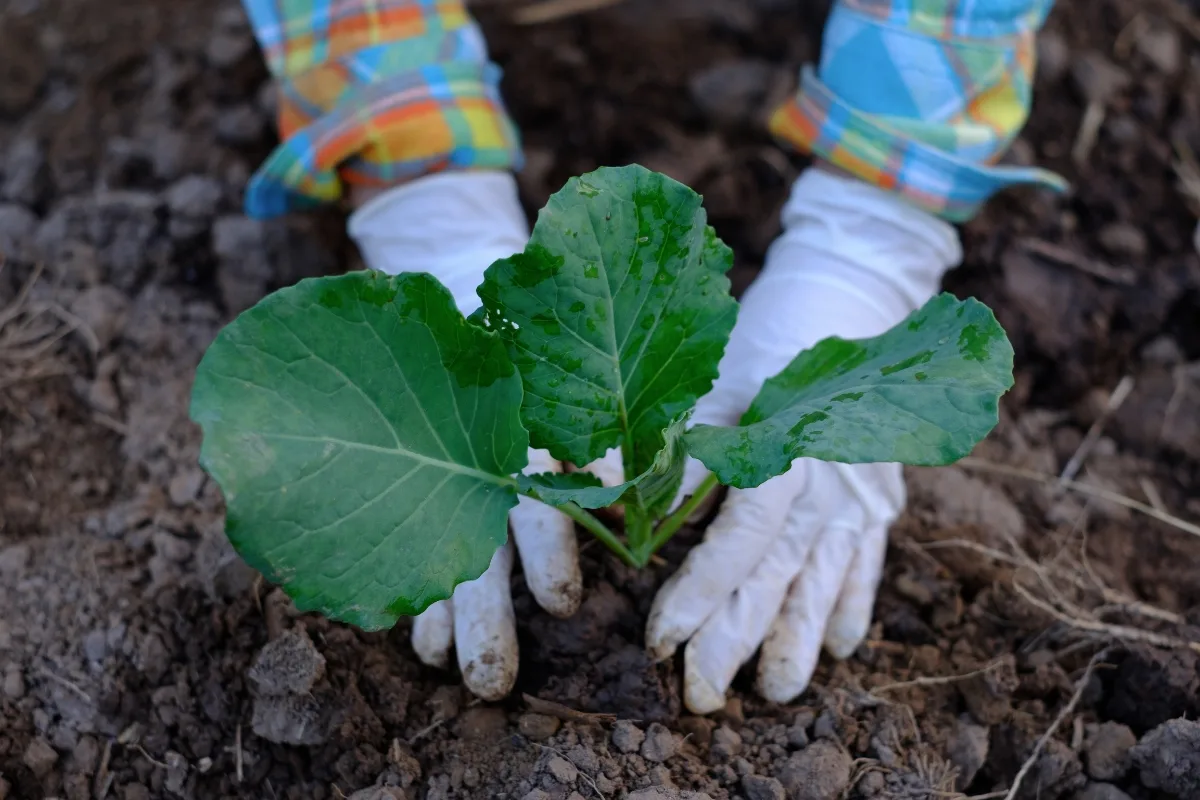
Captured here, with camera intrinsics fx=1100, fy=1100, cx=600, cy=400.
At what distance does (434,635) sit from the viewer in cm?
145

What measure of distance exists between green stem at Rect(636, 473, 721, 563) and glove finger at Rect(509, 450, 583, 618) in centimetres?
10

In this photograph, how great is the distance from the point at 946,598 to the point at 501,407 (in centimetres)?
80

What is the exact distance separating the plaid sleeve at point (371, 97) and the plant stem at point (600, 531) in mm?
765

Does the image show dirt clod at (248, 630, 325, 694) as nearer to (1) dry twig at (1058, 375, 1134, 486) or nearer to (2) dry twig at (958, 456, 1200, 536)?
(2) dry twig at (958, 456, 1200, 536)

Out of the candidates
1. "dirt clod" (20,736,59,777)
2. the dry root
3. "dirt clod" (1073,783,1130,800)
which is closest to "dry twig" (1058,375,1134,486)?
"dirt clod" (1073,783,1130,800)

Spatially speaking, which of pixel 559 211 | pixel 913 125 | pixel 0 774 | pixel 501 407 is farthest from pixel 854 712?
pixel 0 774

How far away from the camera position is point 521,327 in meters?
1.30

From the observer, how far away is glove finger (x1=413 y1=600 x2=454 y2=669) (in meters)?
1.45

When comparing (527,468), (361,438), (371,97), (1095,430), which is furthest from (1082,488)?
(371,97)

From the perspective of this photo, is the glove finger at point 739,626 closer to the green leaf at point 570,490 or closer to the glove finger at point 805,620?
the glove finger at point 805,620

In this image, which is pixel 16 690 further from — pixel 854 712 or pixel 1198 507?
pixel 1198 507

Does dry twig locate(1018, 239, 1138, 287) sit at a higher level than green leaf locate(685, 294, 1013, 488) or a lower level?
lower

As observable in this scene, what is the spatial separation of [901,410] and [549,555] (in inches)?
19.9

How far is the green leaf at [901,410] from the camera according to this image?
109 centimetres
